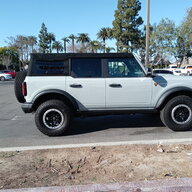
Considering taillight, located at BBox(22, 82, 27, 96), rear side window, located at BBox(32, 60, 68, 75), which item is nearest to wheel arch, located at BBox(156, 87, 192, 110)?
rear side window, located at BBox(32, 60, 68, 75)

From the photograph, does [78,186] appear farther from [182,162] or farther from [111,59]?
[111,59]

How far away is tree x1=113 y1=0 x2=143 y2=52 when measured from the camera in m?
41.4

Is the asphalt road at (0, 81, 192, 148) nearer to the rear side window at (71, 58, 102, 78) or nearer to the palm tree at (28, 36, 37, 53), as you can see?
the rear side window at (71, 58, 102, 78)

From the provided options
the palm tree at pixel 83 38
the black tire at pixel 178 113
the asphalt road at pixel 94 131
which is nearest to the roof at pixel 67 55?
the black tire at pixel 178 113

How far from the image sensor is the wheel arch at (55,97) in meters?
5.12

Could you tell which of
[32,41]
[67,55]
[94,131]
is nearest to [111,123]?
[94,131]

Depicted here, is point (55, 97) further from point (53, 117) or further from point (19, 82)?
point (19, 82)

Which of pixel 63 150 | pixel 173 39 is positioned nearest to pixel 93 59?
pixel 63 150

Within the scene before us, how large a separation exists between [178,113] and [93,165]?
2.77 metres

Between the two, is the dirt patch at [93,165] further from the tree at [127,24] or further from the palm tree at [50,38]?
the palm tree at [50,38]

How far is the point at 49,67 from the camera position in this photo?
5.23 m

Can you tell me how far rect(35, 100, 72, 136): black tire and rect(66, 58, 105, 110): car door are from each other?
1.25 ft

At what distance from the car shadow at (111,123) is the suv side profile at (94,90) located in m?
0.67

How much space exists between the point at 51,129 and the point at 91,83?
4.63ft
